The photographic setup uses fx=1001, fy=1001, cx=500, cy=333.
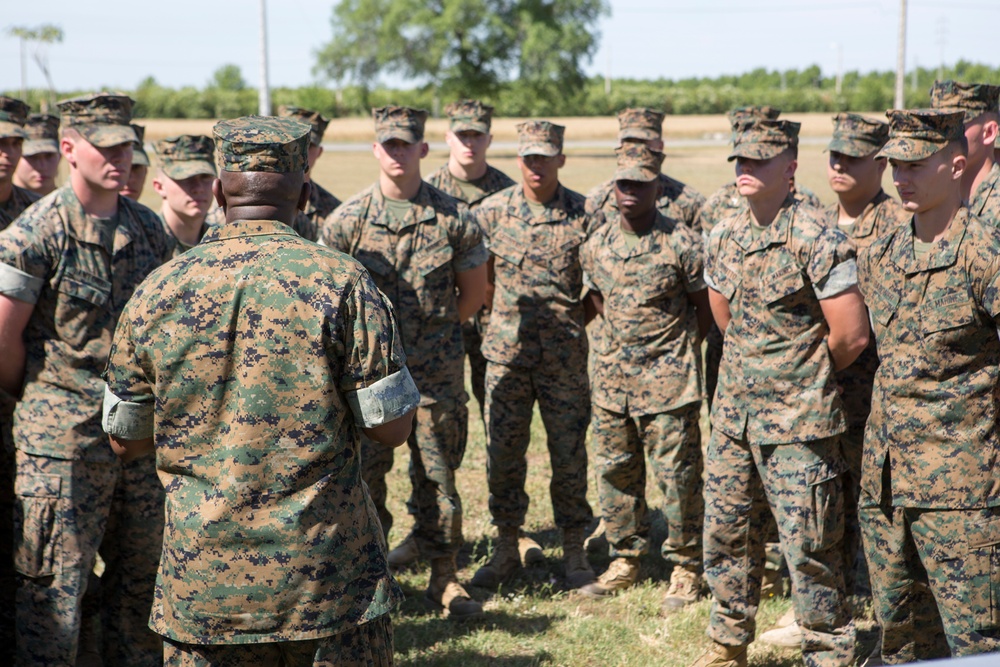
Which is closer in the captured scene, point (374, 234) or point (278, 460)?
point (278, 460)

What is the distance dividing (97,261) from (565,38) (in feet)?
149

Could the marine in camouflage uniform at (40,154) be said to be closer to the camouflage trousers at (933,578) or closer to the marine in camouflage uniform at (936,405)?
the marine in camouflage uniform at (936,405)

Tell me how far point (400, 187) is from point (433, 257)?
18.3 inches

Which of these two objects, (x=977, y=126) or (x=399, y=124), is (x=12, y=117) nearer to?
(x=399, y=124)

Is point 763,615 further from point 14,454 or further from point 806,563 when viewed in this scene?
point 14,454

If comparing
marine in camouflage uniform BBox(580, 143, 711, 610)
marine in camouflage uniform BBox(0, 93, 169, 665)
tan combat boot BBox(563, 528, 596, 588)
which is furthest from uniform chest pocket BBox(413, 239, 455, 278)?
tan combat boot BBox(563, 528, 596, 588)

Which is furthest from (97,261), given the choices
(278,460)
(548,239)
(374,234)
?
(548,239)

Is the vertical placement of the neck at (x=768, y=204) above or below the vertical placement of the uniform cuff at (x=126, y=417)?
above

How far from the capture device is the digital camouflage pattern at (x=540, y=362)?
6.45m

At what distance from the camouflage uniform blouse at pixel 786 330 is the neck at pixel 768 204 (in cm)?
5

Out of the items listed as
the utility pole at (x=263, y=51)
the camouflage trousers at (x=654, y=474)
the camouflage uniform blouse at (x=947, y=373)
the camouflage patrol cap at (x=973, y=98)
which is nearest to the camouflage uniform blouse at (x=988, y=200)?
the camouflage patrol cap at (x=973, y=98)

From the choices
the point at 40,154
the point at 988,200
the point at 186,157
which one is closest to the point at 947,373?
the point at 988,200

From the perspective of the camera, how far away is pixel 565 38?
156ft

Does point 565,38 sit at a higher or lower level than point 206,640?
higher
